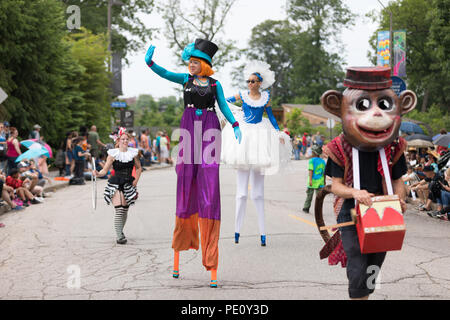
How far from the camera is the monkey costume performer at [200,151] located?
5.63 m

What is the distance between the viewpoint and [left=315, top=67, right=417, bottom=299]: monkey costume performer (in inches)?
158

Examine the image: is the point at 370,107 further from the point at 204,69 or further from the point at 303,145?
the point at 303,145

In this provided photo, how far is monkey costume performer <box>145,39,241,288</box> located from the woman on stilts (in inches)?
99.2

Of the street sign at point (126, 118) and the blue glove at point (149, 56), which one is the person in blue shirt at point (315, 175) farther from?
the street sign at point (126, 118)

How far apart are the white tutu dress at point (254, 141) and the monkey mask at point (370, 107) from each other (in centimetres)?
346

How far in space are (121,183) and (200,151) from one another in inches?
113

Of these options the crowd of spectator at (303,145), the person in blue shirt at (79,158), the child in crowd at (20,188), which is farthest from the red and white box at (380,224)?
the crowd of spectator at (303,145)

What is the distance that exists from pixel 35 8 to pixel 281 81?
66767mm

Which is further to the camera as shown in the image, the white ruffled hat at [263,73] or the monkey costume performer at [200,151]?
the white ruffled hat at [263,73]

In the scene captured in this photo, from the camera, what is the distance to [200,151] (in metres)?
5.68

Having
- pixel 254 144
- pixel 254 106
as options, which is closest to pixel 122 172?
pixel 254 144

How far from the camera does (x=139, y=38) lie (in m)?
45.5
